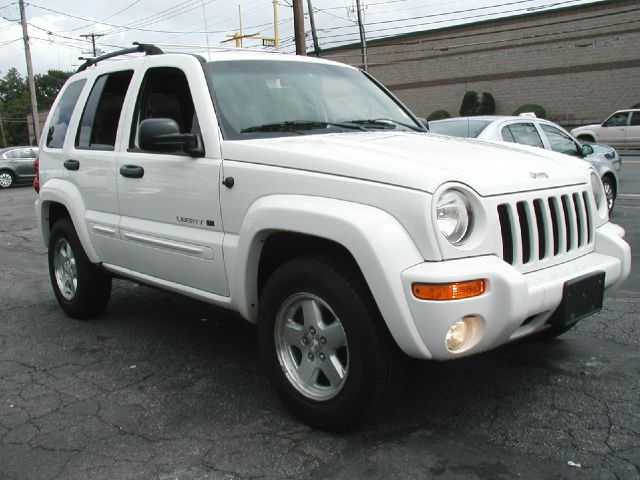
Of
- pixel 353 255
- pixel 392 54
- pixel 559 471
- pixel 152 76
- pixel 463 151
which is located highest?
pixel 392 54

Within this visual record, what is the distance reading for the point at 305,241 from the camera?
3338 millimetres

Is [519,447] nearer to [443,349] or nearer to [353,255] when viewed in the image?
[443,349]

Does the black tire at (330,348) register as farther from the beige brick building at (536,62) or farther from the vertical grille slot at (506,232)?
the beige brick building at (536,62)

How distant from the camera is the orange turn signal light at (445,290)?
271 centimetres

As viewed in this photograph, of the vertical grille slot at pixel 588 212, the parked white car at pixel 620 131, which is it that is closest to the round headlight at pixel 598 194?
the vertical grille slot at pixel 588 212

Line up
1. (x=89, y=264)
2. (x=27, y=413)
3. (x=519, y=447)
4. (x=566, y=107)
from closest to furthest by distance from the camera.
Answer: (x=519, y=447)
(x=27, y=413)
(x=89, y=264)
(x=566, y=107)

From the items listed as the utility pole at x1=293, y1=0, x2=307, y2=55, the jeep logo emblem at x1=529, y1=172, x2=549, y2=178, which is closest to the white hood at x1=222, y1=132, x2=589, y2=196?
the jeep logo emblem at x1=529, y1=172, x2=549, y2=178

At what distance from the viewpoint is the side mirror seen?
11.9 ft

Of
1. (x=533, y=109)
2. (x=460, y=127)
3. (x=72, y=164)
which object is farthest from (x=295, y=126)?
(x=533, y=109)

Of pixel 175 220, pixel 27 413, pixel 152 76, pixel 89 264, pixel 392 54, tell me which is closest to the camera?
pixel 27 413

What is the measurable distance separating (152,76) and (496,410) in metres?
2.95

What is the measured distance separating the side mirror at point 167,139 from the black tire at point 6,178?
21.9m

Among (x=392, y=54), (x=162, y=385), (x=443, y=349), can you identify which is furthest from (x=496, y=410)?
(x=392, y=54)

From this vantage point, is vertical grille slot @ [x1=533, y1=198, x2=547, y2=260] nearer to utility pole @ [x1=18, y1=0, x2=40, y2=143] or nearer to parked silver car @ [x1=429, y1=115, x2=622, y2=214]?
parked silver car @ [x1=429, y1=115, x2=622, y2=214]
